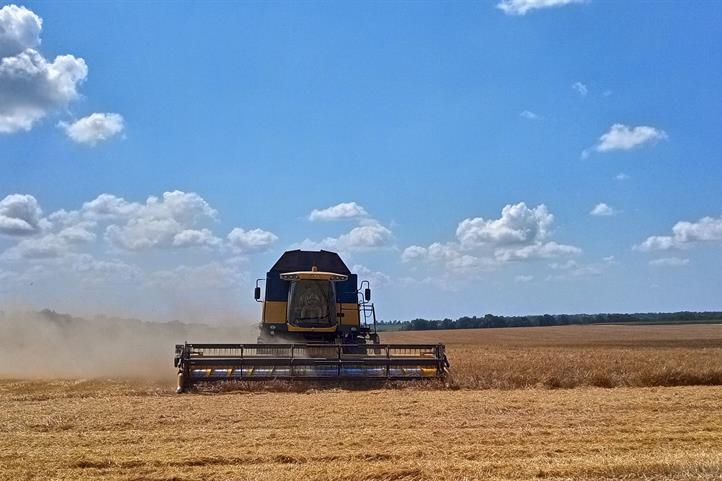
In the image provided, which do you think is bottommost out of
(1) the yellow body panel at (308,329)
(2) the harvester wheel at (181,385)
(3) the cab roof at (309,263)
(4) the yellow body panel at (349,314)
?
(2) the harvester wheel at (181,385)

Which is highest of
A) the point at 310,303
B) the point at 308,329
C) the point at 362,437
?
the point at 310,303

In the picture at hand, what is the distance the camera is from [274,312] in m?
19.1

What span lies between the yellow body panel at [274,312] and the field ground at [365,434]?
4.44 meters

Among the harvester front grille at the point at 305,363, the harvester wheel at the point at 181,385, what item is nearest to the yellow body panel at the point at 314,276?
the harvester front grille at the point at 305,363

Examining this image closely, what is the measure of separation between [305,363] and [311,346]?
65 cm

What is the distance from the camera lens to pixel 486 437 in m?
8.87

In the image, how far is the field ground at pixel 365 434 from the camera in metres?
7.13

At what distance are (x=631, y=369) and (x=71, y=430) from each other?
14.5 metres

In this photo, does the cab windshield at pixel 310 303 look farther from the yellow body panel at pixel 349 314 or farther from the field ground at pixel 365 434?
the field ground at pixel 365 434

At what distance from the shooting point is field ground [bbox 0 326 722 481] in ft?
23.4

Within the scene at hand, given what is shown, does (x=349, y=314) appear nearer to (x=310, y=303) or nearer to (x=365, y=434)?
(x=310, y=303)

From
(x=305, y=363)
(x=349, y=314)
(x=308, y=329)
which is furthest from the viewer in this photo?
(x=349, y=314)

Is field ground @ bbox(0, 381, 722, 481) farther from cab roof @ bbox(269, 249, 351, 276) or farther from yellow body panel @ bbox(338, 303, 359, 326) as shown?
cab roof @ bbox(269, 249, 351, 276)

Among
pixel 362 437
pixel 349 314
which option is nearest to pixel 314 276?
pixel 349 314
